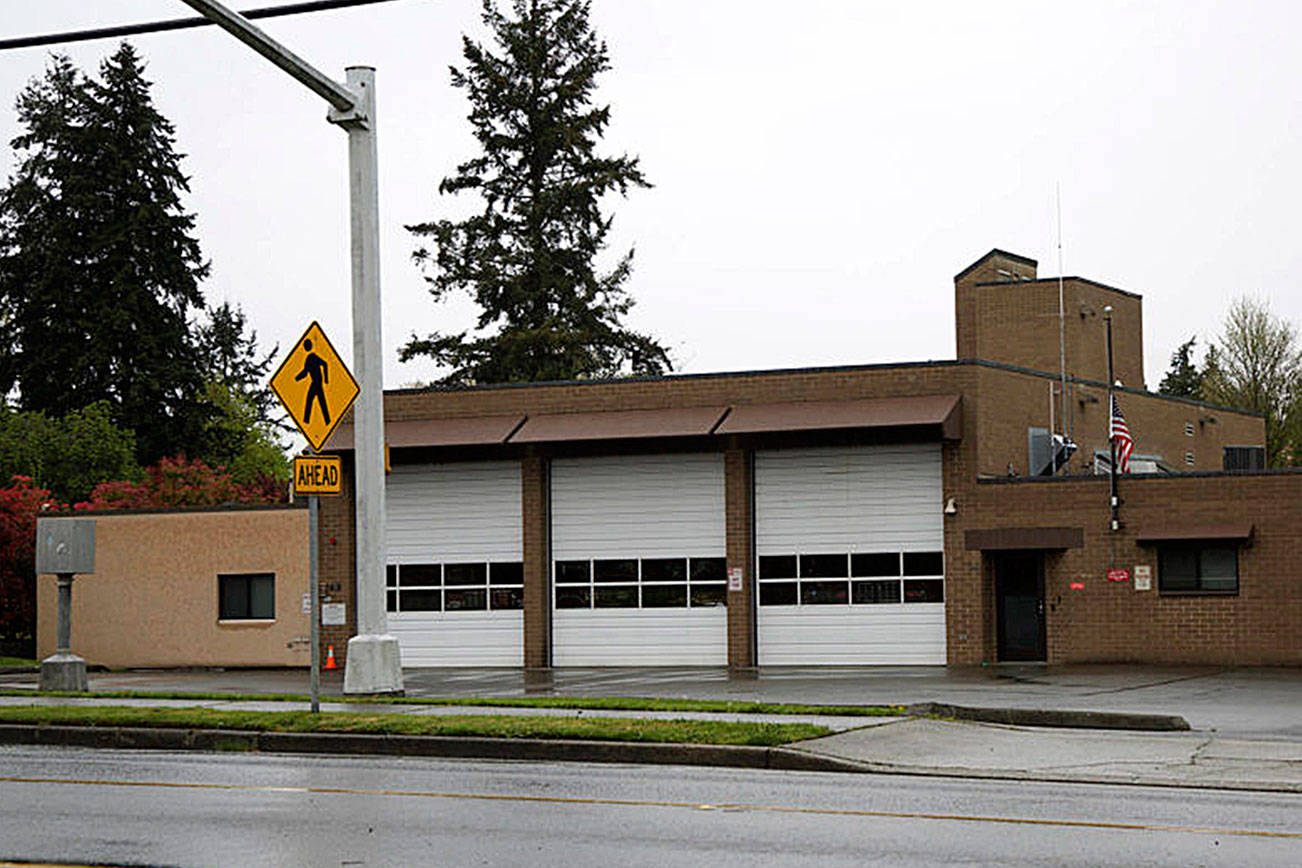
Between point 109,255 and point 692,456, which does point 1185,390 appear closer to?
point 109,255

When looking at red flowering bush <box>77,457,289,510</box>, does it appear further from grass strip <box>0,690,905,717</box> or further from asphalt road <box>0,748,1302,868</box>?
asphalt road <box>0,748,1302,868</box>

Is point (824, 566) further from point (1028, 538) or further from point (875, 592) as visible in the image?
point (1028, 538)

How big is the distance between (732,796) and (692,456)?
24.9 m

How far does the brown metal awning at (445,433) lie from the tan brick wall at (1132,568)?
9.98m

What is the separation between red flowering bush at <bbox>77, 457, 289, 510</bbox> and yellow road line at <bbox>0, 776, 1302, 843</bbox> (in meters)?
34.9

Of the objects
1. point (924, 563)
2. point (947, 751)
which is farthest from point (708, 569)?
point (947, 751)

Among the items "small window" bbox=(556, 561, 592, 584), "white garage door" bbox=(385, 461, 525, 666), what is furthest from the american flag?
"white garage door" bbox=(385, 461, 525, 666)

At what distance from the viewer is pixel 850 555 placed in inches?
1458

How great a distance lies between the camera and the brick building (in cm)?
3469

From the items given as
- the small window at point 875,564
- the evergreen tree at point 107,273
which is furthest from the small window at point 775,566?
the evergreen tree at point 107,273

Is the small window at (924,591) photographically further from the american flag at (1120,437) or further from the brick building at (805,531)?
the american flag at (1120,437)

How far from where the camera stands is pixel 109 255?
6431cm

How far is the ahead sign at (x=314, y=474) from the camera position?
1834cm

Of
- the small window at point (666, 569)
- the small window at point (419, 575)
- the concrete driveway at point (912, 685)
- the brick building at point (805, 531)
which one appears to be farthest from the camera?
the small window at point (419, 575)
